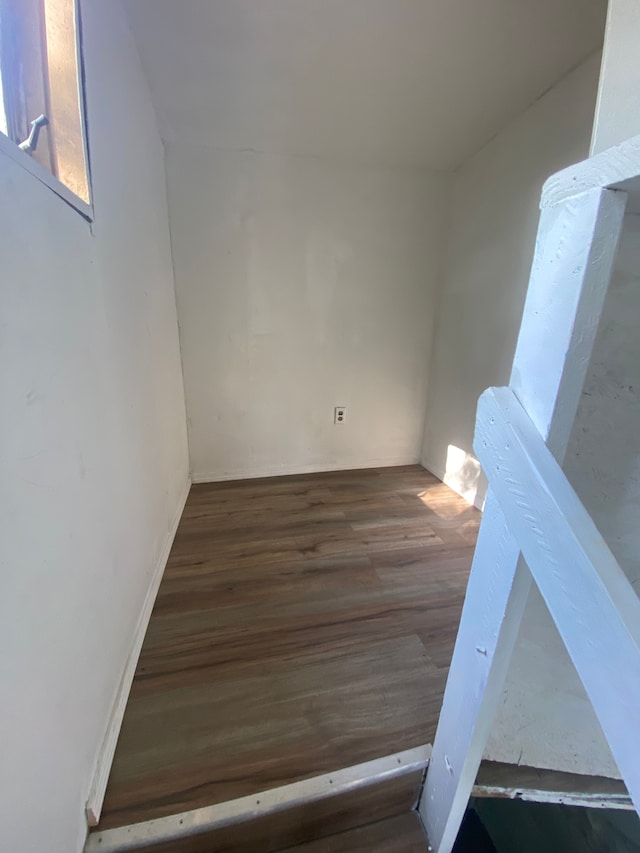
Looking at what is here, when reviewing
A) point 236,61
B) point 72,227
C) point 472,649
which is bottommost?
point 472,649

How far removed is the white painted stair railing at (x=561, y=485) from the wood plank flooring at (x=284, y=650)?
52 cm

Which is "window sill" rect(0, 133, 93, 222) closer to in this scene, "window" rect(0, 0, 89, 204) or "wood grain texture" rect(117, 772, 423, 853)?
"window" rect(0, 0, 89, 204)

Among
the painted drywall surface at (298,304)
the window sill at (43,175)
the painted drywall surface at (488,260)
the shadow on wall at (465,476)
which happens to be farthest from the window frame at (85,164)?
the shadow on wall at (465,476)

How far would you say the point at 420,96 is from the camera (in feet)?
5.51

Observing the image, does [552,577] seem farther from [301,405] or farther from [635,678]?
[301,405]

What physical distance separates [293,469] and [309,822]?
6.41 ft

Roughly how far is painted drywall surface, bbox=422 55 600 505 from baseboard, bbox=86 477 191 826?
72.5 inches

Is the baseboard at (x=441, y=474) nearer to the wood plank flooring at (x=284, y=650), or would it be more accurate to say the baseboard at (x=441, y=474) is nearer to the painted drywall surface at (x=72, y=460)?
the wood plank flooring at (x=284, y=650)

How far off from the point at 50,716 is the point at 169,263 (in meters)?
2.08

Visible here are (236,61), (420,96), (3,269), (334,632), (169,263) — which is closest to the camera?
(3,269)

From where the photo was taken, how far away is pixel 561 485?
0.49 m

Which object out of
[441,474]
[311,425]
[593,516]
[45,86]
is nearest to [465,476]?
[441,474]

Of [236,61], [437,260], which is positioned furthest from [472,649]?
[437,260]

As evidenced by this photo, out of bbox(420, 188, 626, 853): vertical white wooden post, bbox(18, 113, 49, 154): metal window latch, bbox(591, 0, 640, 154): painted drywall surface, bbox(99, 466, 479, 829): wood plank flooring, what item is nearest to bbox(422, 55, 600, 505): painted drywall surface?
bbox(99, 466, 479, 829): wood plank flooring
